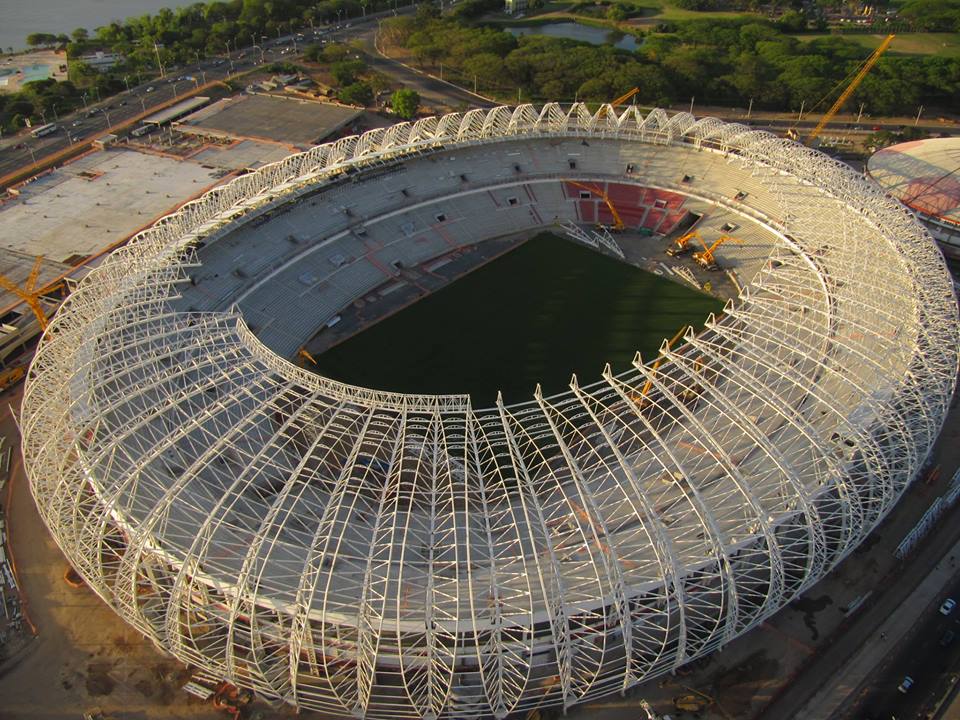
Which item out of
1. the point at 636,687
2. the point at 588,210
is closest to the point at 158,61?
the point at 588,210

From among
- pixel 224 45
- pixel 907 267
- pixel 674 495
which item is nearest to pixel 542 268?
pixel 907 267

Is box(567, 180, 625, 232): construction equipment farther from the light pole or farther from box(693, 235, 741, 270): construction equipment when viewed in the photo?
the light pole

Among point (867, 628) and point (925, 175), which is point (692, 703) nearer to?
point (867, 628)

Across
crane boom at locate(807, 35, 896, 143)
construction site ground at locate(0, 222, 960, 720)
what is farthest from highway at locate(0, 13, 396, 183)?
construction site ground at locate(0, 222, 960, 720)

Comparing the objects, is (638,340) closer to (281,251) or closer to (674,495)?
(674,495)

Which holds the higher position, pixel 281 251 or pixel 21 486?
pixel 281 251

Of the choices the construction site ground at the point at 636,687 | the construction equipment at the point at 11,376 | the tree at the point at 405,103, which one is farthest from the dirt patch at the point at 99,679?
the tree at the point at 405,103
